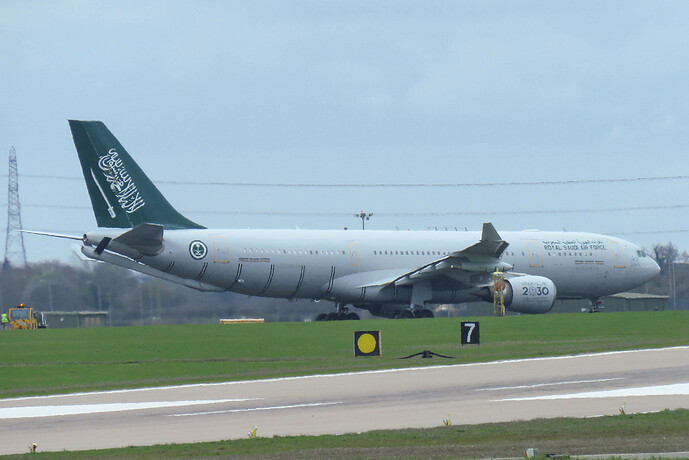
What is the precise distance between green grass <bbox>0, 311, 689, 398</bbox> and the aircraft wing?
5053mm

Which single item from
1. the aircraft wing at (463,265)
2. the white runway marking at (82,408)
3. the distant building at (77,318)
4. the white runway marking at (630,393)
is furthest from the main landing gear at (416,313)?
the white runway marking at (82,408)

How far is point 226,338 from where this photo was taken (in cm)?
4012

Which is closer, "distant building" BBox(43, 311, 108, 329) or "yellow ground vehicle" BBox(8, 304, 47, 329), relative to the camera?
"yellow ground vehicle" BBox(8, 304, 47, 329)

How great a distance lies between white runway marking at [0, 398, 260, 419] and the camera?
805 inches

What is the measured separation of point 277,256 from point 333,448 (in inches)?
1452

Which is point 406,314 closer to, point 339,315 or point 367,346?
point 339,315

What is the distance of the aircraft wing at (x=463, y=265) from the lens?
53062 mm

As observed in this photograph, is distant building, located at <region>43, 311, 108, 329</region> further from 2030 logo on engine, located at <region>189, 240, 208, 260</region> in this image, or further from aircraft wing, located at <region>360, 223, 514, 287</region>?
aircraft wing, located at <region>360, 223, 514, 287</region>

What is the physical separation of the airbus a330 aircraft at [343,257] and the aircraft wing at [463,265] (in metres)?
0.05

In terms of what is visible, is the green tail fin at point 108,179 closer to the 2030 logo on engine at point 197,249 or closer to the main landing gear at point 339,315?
the 2030 logo on engine at point 197,249

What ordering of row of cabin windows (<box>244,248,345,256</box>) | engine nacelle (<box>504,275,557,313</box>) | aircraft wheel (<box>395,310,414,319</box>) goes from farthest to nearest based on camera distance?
aircraft wheel (<box>395,310,414,319</box>) < engine nacelle (<box>504,275,557,313</box>) < row of cabin windows (<box>244,248,345,256</box>)

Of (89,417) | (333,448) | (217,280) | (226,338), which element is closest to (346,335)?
(226,338)

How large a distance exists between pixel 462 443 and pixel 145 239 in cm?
3360

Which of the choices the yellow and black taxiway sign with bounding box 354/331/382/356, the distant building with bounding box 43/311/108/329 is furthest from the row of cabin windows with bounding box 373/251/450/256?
the yellow and black taxiway sign with bounding box 354/331/382/356
